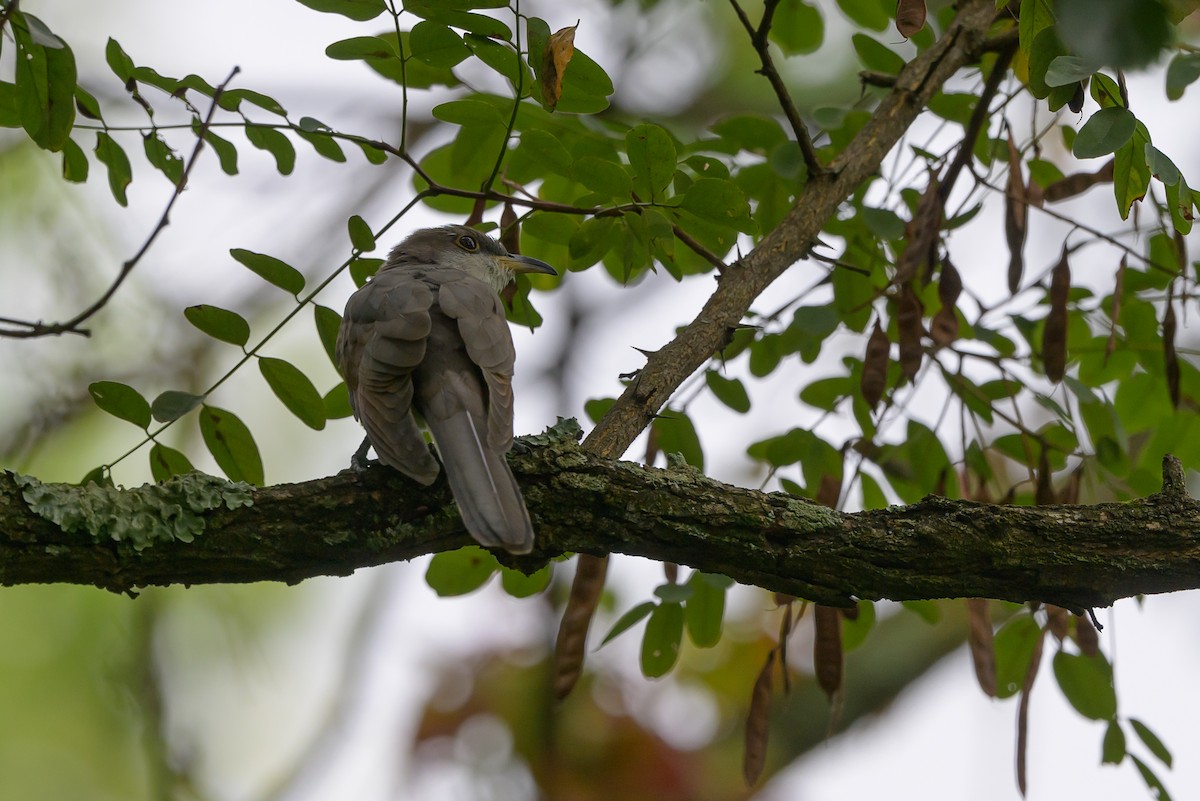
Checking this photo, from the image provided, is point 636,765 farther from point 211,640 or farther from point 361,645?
point 211,640

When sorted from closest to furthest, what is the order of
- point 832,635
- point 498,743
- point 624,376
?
point 624,376 < point 832,635 < point 498,743

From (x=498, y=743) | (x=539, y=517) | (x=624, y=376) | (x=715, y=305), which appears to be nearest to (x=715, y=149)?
(x=715, y=305)

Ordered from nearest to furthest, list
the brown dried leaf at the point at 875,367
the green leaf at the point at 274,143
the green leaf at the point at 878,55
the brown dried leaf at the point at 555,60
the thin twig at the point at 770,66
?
the brown dried leaf at the point at 555,60 < the thin twig at the point at 770,66 < the green leaf at the point at 274,143 < the brown dried leaf at the point at 875,367 < the green leaf at the point at 878,55

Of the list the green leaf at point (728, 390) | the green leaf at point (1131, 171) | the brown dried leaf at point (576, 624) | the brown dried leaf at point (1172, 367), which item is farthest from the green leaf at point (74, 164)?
the brown dried leaf at point (1172, 367)

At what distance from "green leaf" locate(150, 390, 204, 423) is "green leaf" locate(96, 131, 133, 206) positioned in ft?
2.33

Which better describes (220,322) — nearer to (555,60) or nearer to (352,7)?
(352,7)

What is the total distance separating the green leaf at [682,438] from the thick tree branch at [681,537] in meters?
0.89

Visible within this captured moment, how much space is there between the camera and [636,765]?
7.82 metres

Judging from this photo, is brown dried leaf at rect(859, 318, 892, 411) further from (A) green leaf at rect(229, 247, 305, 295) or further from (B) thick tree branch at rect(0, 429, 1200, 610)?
(A) green leaf at rect(229, 247, 305, 295)

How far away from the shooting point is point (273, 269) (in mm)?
3346

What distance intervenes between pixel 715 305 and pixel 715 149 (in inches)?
36.9

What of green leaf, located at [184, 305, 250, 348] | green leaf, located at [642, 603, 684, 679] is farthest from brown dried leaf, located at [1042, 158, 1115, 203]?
green leaf, located at [184, 305, 250, 348]

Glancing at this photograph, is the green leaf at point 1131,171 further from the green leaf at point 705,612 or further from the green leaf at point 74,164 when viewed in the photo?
the green leaf at point 74,164

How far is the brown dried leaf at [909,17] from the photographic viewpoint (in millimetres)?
2834
